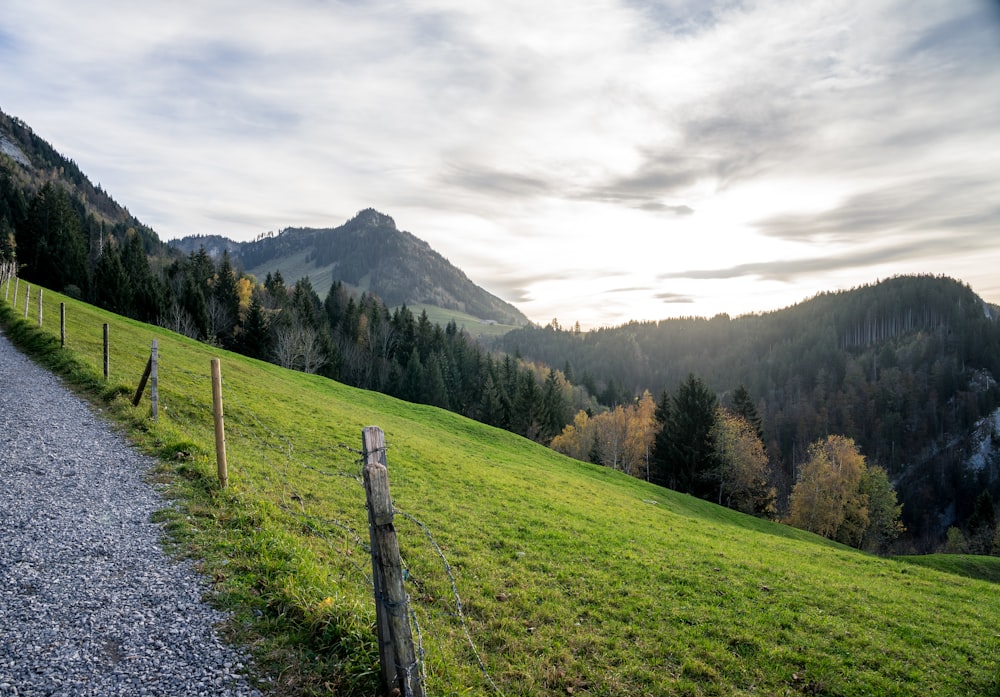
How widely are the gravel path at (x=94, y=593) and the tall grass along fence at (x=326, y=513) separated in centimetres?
109

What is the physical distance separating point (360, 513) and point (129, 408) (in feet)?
29.0

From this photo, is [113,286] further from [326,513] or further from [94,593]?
[94,593]

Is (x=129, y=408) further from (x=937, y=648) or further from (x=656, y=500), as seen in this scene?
(x=656, y=500)

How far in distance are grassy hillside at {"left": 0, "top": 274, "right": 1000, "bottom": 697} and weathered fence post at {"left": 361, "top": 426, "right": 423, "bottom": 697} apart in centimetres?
46

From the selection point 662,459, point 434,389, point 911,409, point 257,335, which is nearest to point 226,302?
point 257,335

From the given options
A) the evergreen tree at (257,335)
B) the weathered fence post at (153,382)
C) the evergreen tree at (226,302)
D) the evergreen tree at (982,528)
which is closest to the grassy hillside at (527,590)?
the weathered fence post at (153,382)

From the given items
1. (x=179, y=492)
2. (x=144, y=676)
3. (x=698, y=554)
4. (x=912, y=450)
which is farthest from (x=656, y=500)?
(x=912, y=450)

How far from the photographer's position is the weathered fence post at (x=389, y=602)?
195 inches

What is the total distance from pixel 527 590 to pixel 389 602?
19.8 ft

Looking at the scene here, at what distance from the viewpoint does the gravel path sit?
5035 millimetres

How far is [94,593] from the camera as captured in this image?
6.45 meters

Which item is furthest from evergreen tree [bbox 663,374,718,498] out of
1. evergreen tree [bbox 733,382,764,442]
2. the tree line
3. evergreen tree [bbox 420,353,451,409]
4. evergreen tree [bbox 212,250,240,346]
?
evergreen tree [bbox 212,250,240,346]

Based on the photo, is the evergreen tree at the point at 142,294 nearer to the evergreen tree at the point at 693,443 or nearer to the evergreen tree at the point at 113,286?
the evergreen tree at the point at 113,286

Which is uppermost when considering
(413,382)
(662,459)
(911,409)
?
(911,409)
